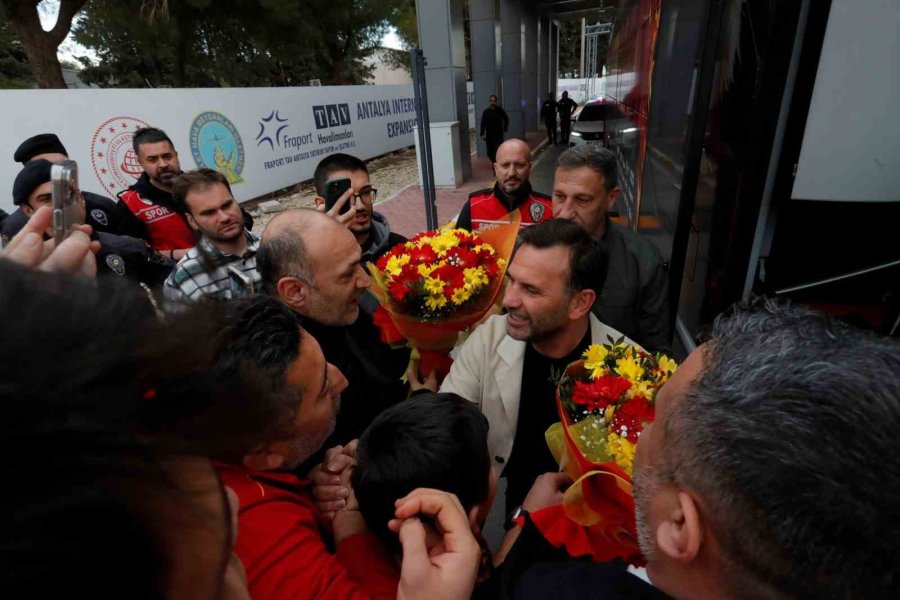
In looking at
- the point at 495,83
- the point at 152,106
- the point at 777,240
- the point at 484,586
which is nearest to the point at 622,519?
the point at 484,586

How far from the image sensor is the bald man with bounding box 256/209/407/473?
7.02 ft

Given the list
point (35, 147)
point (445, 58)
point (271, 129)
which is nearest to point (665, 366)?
point (35, 147)

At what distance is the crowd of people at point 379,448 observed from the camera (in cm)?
42

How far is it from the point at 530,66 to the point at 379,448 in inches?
942

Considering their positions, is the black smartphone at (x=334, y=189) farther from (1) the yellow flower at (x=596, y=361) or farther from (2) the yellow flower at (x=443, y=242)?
(1) the yellow flower at (x=596, y=361)

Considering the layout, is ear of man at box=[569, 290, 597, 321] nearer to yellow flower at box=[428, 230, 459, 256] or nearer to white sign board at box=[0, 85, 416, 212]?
yellow flower at box=[428, 230, 459, 256]

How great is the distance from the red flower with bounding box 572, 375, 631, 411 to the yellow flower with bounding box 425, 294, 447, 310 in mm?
805

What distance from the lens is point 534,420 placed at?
6.68 feet

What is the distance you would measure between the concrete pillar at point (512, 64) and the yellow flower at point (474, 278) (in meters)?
17.5

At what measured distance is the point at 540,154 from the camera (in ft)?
56.6

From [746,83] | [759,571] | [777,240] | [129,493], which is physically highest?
[746,83]

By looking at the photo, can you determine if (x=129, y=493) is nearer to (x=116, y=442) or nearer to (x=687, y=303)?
(x=116, y=442)

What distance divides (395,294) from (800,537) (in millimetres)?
1666

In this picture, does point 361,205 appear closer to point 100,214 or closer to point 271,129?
point 100,214
